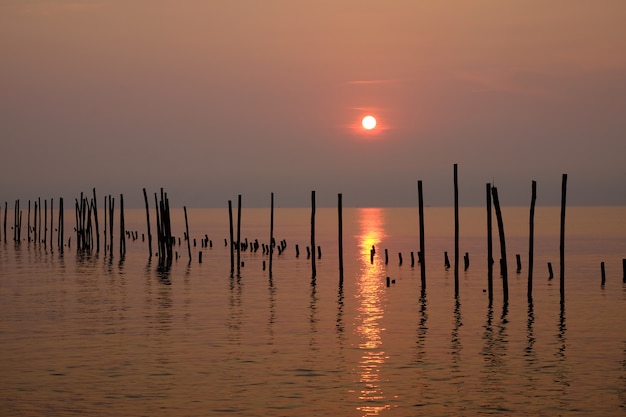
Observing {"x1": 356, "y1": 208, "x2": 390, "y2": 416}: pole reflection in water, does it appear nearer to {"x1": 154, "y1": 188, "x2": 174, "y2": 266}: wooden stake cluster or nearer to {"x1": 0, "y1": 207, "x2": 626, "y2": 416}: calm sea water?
{"x1": 0, "y1": 207, "x2": 626, "y2": 416}: calm sea water

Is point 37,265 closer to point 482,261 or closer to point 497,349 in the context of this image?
point 482,261

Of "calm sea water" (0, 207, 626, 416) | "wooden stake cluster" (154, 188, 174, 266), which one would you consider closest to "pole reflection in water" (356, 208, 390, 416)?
"calm sea water" (0, 207, 626, 416)

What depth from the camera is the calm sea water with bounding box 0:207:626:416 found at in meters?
19.3

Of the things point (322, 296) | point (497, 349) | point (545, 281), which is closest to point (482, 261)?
point (545, 281)

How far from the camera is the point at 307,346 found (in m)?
26.3

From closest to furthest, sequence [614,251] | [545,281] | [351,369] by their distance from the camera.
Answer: [351,369]
[545,281]
[614,251]

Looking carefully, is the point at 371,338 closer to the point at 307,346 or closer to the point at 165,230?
the point at 307,346

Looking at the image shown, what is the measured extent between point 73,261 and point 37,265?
3376 mm

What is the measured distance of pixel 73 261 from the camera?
203 feet

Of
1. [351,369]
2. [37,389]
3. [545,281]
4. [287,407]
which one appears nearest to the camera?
[287,407]

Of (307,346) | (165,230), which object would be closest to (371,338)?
(307,346)

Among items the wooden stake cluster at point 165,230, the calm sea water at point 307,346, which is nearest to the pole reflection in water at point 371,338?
the calm sea water at point 307,346

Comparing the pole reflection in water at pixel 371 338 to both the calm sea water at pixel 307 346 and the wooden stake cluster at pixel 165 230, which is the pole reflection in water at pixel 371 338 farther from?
the wooden stake cluster at pixel 165 230

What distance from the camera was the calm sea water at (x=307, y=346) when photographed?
19312mm
